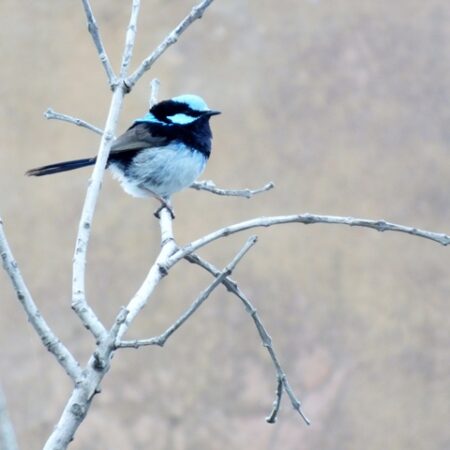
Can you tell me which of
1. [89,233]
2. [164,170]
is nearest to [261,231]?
A: [164,170]

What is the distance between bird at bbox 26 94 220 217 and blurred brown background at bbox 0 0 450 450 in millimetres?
2561

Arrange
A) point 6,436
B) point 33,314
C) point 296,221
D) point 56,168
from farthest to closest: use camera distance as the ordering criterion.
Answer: point 56,168, point 296,221, point 33,314, point 6,436

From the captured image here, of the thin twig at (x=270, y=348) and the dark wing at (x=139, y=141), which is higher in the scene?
the dark wing at (x=139, y=141)

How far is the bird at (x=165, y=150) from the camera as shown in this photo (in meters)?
3.92

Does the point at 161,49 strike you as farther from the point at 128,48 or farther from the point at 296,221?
the point at 296,221

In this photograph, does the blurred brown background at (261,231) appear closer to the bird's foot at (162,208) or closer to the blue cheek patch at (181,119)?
the blue cheek patch at (181,119)

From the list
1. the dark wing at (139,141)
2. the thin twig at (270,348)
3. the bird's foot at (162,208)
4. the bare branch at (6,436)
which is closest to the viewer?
the bare branch at (6,436)

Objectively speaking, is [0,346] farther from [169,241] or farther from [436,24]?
[169,241]

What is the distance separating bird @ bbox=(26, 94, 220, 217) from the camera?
3916 millimetres

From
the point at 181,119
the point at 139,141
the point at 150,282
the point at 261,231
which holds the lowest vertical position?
the point at 150,282

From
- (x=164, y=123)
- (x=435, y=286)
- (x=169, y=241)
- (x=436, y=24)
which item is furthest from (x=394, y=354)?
(x=169, y=241)

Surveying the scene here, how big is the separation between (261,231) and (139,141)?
102 inches

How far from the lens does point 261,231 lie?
258 inches

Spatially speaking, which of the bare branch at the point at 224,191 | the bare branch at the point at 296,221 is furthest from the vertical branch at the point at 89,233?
the bare branch at the point at 224,191
